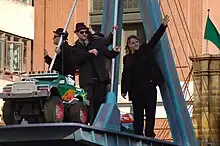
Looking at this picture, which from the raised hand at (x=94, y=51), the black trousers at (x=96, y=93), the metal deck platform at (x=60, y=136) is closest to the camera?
the metal deck platform at (x=60, y=136)

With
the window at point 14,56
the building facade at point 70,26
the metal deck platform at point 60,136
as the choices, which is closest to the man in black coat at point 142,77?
the metal deck platform at point 60,136

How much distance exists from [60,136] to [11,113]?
96 cm

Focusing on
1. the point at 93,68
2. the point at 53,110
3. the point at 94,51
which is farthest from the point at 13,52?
the point at 53,110

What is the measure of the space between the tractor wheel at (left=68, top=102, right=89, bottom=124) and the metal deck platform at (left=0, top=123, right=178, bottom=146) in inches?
14.3

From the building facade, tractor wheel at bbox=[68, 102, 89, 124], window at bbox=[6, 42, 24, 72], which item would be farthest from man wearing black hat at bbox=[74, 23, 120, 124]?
window at bbox=[6, 42, 24, 72]

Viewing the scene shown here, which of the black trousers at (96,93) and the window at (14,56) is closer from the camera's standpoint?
the black trousers at (96,93)

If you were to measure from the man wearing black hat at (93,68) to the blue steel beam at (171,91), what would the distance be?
1.59m

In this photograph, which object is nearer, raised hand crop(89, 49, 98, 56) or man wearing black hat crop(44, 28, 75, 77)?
raised hand crop(89, 49, 98, 56)

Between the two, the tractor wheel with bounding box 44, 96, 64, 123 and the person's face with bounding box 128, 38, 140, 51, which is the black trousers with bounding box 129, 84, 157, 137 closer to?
the person's face with bounding box 128, 38, 140, 51

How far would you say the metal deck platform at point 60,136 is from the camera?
10172 millimetres

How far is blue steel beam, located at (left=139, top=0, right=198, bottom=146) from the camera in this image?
13.4m

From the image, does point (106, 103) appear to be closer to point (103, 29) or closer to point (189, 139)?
point (189, 139)

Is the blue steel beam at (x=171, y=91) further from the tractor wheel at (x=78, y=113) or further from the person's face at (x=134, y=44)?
the tractor wheel at (x=78, y=113)

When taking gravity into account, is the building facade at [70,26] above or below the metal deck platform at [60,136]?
above
